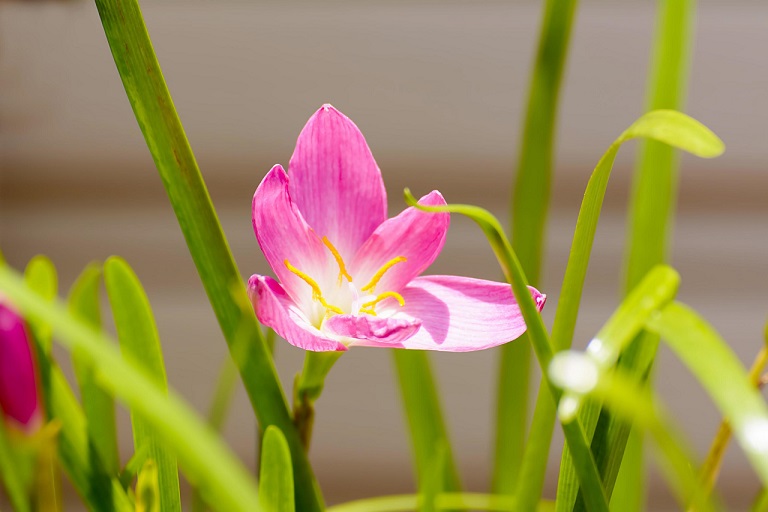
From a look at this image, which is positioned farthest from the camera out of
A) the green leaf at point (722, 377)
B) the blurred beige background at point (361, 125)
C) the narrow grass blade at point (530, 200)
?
the blurred beige background at point (361, 125)

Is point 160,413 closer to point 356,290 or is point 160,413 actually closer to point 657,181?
point 356,290

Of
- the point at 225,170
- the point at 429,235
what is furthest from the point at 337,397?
the point at 429,235

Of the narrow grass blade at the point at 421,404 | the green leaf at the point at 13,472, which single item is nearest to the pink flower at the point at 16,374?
the green leaf at the point at 13,472

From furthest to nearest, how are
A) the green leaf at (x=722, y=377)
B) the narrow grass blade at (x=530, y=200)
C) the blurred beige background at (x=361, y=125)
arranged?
the blurred beige background at (x=361, y=125), the narrow grass blade at (x=530, y=200), the green leaf at (x=722, y=377)

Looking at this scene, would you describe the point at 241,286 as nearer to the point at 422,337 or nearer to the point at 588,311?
the point at 422,337

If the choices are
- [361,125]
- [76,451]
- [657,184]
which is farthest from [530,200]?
[361,125]

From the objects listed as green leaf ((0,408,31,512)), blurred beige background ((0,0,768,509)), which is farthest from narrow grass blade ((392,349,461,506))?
blurred beige background ((0,0,768,509))

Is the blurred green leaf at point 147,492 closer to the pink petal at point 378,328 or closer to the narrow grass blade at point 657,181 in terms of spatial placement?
the pink petal at point 378,328

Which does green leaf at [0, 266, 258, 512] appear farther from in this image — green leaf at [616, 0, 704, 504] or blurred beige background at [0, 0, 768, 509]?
blurred beige background at [0, 0, 768, 509]
